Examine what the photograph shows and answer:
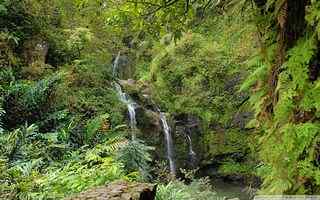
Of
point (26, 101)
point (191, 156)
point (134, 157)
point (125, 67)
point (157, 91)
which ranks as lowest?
point (191, 156)

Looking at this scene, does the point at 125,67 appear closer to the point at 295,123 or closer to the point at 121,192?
the point at 121,192

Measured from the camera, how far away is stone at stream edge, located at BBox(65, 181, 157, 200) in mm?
3637

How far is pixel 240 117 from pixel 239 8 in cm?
1138

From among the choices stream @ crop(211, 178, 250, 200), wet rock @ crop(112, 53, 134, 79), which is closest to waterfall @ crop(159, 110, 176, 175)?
stream @ crop(211, 178, 250, 200)

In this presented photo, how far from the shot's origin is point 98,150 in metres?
6.94

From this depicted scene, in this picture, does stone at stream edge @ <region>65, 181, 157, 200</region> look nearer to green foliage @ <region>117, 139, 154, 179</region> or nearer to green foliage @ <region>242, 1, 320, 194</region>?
green foliage @ <region>242, 1, 320, 194</region>

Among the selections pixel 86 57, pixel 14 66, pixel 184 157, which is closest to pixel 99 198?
pixel 14 66

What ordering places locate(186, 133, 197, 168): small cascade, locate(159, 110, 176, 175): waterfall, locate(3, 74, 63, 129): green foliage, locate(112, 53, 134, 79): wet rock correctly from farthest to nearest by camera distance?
locate(112, 53, 134, 79): wet rock
locate(186, 133, 197, 168): small cascade
locate(159, 110, 176, 175): waterfall
locate(3, 74, 63, 129): green foliage

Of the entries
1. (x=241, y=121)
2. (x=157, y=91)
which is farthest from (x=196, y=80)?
(x=241, y=121)

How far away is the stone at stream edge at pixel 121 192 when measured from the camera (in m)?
3.64

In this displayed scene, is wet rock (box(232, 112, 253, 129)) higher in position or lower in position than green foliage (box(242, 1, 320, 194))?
lower

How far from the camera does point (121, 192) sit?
374cm

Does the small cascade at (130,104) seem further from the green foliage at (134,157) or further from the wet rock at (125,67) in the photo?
the green foliage at (134,157)

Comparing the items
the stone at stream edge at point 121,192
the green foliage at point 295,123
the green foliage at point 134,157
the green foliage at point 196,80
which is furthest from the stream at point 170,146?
the green foliage at point 295,123
